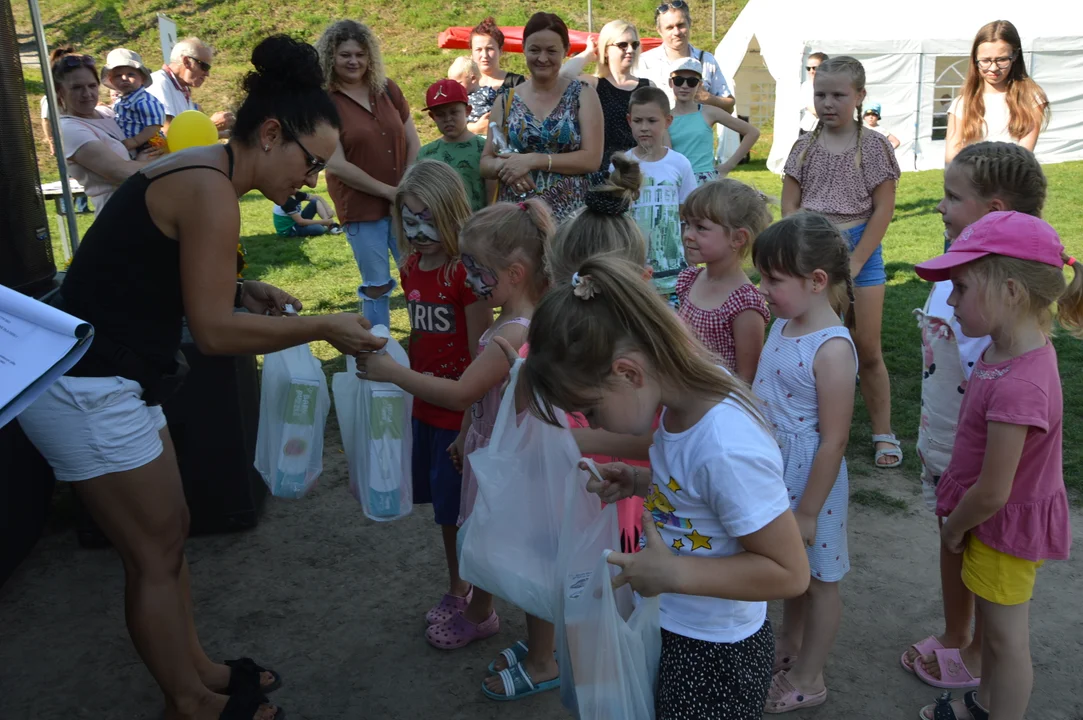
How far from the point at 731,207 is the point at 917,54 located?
14.8m

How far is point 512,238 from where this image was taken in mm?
2574

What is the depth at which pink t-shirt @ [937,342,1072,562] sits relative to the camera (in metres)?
2.10

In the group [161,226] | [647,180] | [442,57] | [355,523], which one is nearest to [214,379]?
[355,523]

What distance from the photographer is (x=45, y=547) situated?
150 inches

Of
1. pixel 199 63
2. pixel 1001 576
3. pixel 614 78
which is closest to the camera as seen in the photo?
pixel 1001 576

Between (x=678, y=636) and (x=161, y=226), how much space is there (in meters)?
1.52

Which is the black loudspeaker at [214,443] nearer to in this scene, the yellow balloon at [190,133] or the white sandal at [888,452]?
the yellow balloon at [190,133]

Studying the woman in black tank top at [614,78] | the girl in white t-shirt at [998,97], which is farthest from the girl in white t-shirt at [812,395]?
the girl in white t-shirt at [998,97]

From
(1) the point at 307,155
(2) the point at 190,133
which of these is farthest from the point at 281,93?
(2) the point at 190,133

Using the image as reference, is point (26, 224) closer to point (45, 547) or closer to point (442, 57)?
point (45, 547)

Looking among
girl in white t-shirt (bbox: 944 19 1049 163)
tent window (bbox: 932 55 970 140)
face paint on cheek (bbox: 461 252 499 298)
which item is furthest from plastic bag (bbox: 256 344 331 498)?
tent window (bbox: 932 55 970 140)

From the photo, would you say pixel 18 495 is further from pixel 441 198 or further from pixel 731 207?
pixel 731 207

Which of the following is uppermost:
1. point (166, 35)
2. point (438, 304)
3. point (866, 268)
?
point (166, 35)

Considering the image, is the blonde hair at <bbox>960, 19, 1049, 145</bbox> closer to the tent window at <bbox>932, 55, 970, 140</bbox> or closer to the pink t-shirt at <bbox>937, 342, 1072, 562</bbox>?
the pink t-shirt at <bbox>937, 342, 1072, 562</bbox>
